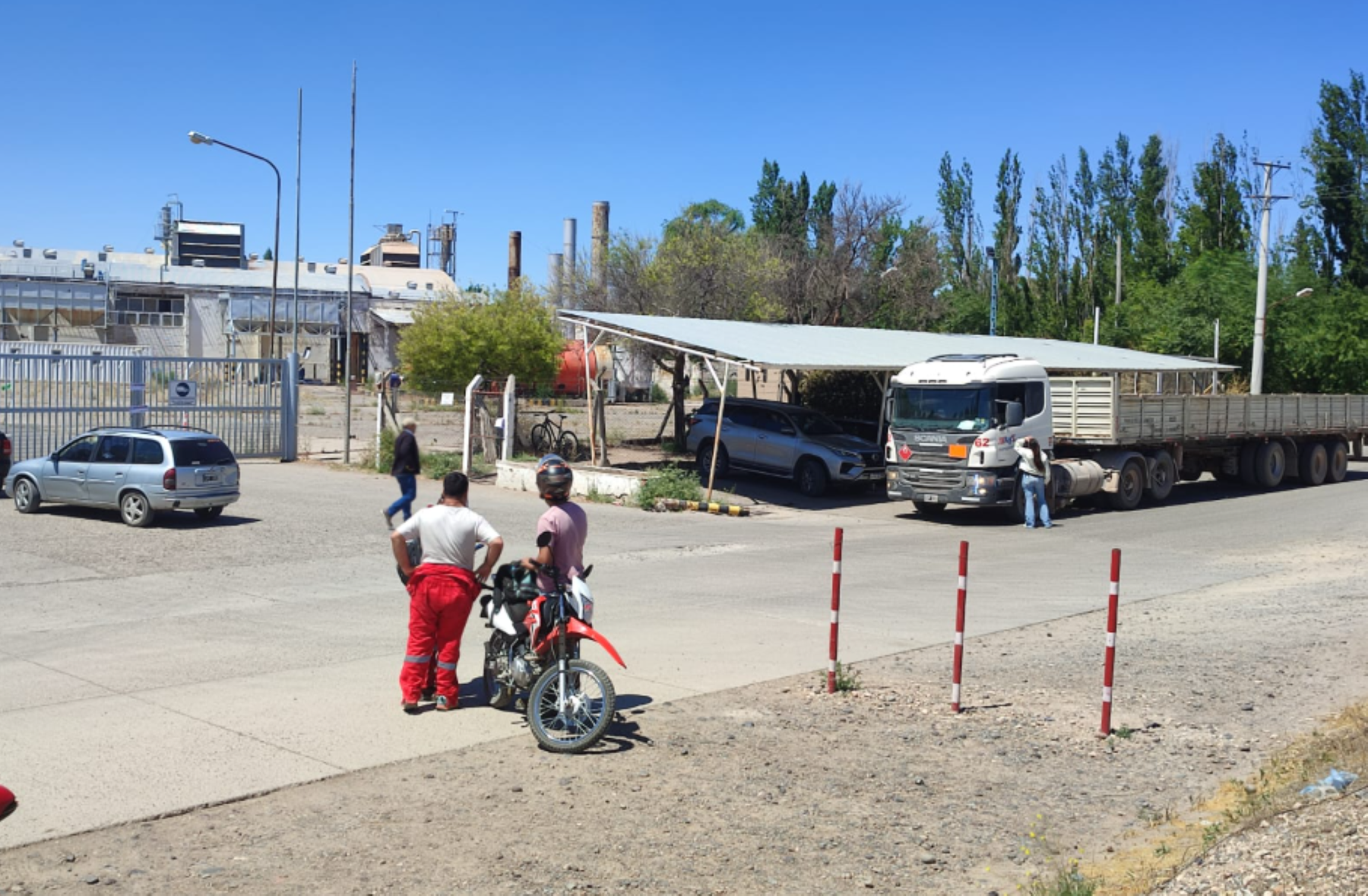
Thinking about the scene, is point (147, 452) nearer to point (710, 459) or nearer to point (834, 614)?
point (834, 614)

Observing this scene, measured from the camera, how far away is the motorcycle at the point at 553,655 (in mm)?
7633

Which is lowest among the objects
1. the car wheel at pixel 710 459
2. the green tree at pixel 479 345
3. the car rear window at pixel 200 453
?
the car wheel at pixel 710 459

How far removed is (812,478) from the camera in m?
26.2

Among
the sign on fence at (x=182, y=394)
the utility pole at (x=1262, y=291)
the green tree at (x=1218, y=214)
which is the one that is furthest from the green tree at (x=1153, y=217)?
the sign on fence at (x=182, y=394)

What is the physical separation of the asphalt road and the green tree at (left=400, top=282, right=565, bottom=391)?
831 cm

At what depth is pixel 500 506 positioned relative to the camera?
22.5 metres

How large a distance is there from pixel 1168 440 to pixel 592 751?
20.4m

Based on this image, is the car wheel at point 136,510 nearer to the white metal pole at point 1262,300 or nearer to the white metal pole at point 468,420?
the white metal pole at point 468,420

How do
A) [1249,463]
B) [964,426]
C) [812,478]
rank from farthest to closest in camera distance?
1. [1249,463]
2. [812,478]
3. [964,426]

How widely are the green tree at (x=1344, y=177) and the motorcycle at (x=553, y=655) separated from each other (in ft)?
169

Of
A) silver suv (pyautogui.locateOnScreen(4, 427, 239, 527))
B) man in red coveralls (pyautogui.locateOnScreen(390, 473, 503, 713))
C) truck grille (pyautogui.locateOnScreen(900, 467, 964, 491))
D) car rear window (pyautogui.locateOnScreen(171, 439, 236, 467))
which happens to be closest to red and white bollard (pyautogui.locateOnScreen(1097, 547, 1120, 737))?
man in red coveralls (pyautogui.locateOnScreen(390, 473, 503, 713))

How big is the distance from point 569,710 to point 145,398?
2340cm

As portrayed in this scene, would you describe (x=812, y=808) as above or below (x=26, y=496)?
below

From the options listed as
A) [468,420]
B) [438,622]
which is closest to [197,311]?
[468,420]
